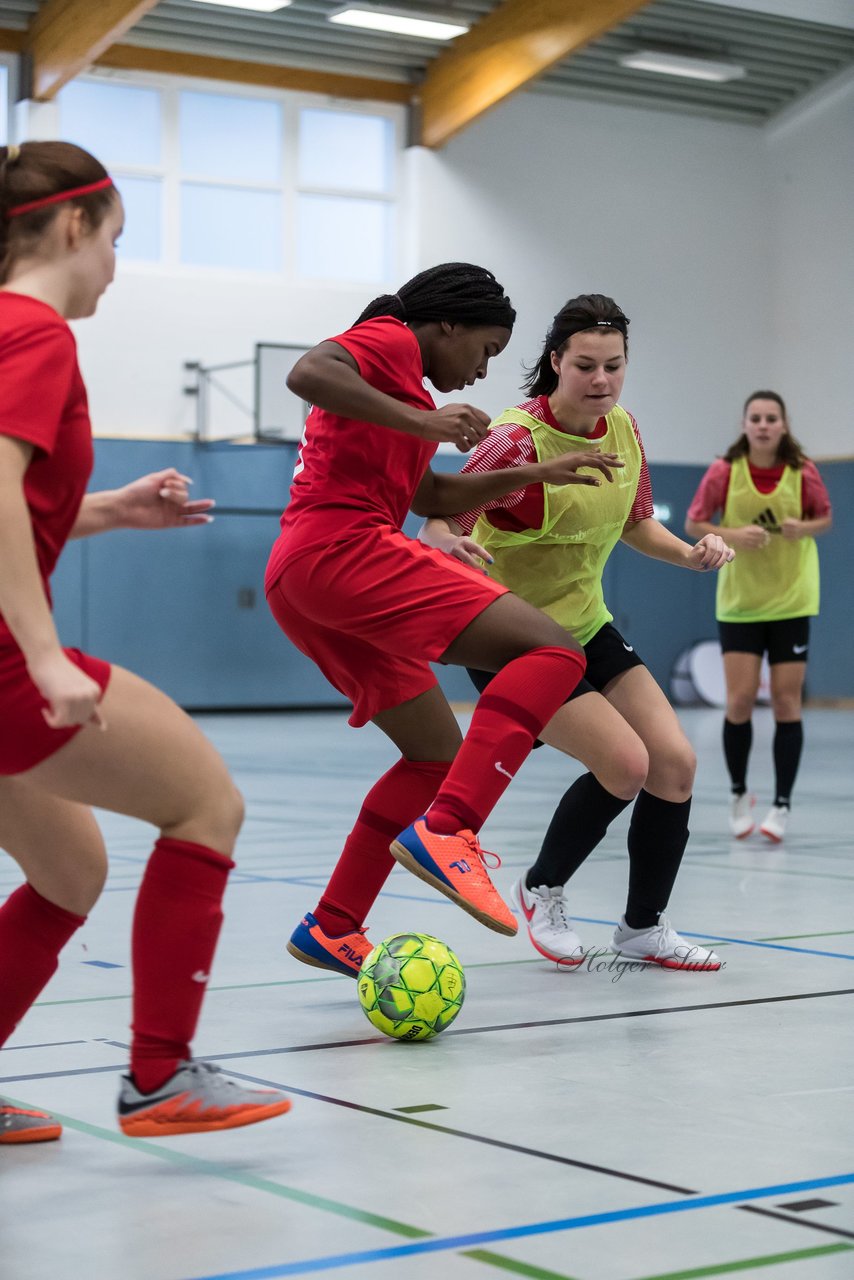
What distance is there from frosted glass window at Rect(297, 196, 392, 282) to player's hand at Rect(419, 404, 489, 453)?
1519 cm

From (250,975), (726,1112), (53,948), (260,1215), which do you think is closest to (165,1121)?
(260,1215)

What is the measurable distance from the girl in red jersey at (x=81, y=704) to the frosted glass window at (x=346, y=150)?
16.1 metres

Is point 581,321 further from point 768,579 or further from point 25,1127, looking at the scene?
point 768,579

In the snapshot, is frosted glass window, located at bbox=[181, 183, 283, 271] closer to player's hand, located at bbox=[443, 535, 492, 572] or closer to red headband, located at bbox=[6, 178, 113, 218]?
Answer: player's hand, located at bbox=[443, 535, 492, 572]

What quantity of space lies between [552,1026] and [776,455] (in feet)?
16.3

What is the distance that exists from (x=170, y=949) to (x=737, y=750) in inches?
223

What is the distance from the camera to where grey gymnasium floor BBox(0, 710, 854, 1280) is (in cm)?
219

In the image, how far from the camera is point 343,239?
1842cm

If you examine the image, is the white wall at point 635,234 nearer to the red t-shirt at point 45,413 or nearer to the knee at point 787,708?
the knee at point 787,708

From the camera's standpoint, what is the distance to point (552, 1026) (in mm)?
3619

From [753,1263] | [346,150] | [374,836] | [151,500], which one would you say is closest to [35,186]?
[151,500]

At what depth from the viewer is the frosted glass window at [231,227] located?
57.2ft

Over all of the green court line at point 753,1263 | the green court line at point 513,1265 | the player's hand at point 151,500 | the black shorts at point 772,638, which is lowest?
the green court line at point 513,1265

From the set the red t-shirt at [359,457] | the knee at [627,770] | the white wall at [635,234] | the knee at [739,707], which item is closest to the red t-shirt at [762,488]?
the knee at [739,707]
